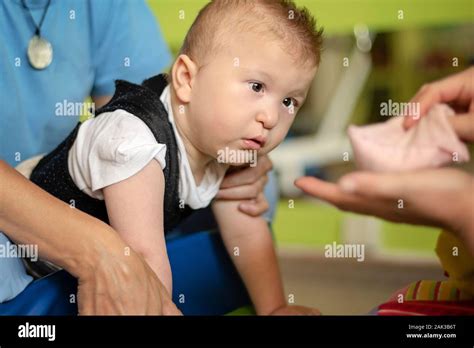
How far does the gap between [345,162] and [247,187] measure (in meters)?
0.35

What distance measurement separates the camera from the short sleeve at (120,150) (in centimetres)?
62

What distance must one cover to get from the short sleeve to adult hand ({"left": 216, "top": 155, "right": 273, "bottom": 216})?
116mm

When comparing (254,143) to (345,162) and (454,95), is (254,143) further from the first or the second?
(345,162)

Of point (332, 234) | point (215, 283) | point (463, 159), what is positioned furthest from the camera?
point (332, 234)

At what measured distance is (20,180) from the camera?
64cm

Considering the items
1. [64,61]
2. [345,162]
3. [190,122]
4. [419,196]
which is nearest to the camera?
[419,196]

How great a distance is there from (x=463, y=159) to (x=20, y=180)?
0.39 metres

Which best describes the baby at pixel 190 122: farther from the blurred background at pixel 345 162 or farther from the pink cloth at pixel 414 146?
the blurred background at pixel 345 162

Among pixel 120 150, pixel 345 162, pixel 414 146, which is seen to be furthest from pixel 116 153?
pixel 345 162

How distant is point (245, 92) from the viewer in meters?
0.64

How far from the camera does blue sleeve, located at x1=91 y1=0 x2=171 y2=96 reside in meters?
0.83

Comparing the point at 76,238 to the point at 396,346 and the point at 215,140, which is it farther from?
the point at 396,346

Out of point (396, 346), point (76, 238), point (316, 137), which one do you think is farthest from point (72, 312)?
point (316, 137)

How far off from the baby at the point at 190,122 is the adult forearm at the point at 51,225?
3cm
